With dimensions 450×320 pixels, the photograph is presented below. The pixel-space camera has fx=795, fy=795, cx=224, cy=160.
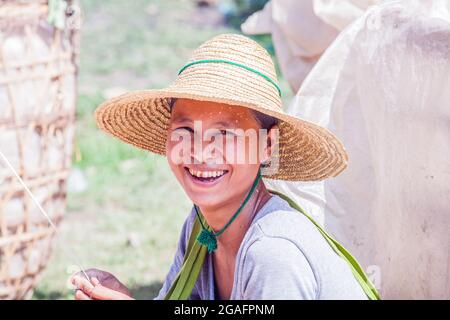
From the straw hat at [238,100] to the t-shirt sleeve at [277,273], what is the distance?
320mm

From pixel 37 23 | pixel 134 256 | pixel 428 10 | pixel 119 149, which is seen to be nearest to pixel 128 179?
pixel 119 149

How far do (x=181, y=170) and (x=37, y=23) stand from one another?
4.19 feet

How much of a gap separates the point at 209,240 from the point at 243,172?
9.0 inches

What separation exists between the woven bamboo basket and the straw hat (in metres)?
0.78

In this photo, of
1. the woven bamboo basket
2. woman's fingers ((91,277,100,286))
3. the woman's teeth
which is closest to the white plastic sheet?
the woman's teeth

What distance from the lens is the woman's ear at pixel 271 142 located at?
79.2 inches

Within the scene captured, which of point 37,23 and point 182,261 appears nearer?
point 182,261

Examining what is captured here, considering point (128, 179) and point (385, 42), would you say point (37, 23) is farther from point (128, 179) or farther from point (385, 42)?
point (128, 179)

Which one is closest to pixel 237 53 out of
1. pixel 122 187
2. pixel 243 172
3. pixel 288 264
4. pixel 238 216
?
pixel 243 172

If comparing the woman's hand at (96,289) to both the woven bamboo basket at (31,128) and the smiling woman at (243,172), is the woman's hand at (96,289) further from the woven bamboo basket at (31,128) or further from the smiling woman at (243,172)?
the woven bamboo basket at (31,128)

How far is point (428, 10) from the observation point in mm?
2279

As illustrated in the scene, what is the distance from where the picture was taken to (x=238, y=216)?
1986 mm

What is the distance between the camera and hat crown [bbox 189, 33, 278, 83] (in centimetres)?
193

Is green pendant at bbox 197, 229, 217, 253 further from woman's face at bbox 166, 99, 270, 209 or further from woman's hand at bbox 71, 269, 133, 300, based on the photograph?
woman's hand at bbox 71, 269, 133, 300
